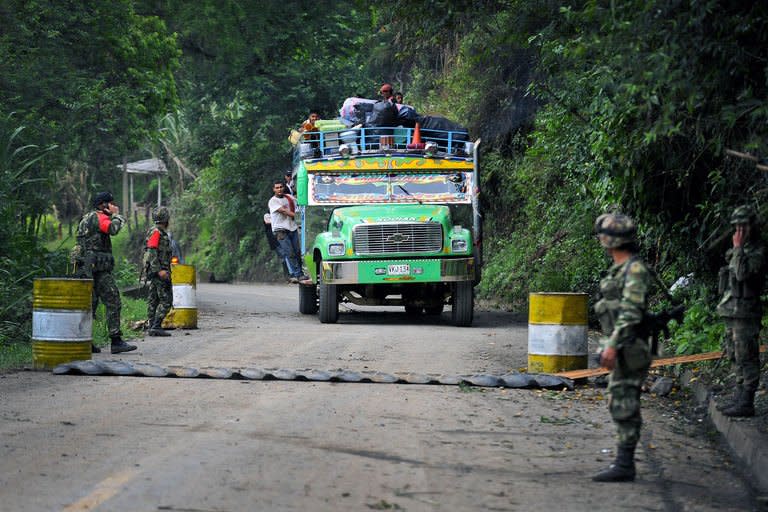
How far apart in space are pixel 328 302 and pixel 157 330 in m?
3.17

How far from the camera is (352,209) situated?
18641mm

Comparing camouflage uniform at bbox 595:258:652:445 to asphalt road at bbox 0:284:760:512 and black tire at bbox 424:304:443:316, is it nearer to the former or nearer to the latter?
asphalt road at bbox 0:284:760:512

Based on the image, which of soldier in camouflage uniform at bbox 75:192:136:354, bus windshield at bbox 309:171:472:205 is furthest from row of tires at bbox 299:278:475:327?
soldier in camouflage uniform at bbox 75:192:136:354

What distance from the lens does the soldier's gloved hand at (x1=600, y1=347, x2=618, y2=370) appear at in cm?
677

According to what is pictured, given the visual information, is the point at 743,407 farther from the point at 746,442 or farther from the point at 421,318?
the point at 421,318

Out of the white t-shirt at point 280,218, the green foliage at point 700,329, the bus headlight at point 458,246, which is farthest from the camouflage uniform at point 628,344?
the white t-shirt at point 280,218

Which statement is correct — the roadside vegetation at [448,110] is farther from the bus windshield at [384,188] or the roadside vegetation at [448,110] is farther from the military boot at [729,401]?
the bus windshield at [384,188]

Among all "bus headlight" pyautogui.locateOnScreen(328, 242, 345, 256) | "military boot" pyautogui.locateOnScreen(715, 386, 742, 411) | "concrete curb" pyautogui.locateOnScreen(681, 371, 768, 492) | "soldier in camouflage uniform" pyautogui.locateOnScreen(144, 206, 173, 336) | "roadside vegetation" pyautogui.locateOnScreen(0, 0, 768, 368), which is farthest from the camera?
"bus headlight" pyautogui.locateOnScreen(328, 242, 345, 256)

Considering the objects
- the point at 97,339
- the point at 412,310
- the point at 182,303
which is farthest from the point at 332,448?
the point at 412,310

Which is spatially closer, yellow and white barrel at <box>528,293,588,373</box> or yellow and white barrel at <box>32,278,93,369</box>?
yellow and white barrel at <box>528,293,588,373</box>

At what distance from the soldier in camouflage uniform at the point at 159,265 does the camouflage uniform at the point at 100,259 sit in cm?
168

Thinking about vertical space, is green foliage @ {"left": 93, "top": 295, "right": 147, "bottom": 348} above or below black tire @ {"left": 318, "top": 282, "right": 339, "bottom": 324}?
below

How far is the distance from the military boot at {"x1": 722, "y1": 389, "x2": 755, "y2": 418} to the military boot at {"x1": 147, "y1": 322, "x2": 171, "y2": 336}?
922 cm

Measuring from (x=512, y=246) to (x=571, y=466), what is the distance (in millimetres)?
17519
